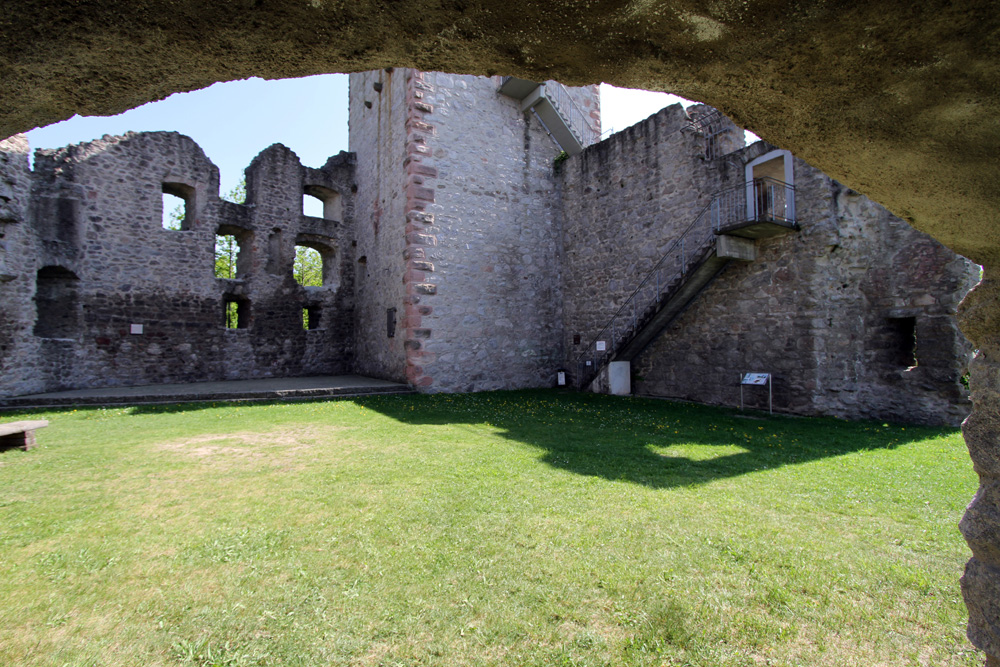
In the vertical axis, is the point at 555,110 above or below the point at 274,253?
above

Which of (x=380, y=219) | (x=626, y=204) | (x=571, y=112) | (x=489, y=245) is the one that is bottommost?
(x=489, y=245)

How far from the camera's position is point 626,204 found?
12.8 m

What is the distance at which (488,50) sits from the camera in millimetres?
1255

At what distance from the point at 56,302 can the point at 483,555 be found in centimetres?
1388

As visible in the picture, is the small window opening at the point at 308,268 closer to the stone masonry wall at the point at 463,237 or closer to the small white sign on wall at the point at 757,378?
the stone masonry wall at the point at 463,237

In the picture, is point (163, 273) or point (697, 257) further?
point (163, 273)

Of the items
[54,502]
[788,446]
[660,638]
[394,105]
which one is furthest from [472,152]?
[660,638]

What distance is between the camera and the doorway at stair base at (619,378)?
1213 cm

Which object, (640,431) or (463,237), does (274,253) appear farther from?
(640,431)

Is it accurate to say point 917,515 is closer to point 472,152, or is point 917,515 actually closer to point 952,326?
point 952,326

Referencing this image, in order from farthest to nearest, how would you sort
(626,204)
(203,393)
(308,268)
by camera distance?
1. (308,268)
2. (626,204)
3. (203,393)

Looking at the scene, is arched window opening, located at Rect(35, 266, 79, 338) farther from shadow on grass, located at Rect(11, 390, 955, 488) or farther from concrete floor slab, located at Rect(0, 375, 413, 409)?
shadow on grass, located at Rect(11, 390, 955, 488)

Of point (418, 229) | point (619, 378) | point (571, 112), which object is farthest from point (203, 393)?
point (571, 112)

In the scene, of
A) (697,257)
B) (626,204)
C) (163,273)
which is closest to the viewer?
(697,257)
